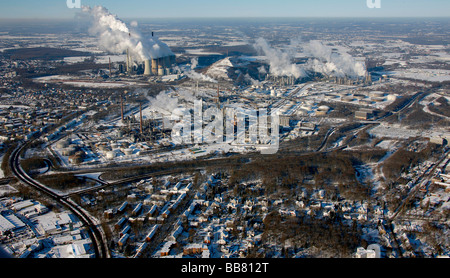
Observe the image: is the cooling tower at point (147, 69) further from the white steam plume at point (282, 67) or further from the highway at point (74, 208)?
the highway at point (74, 208)

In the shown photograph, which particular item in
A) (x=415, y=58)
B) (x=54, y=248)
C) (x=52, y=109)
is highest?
(x=415, y=58)

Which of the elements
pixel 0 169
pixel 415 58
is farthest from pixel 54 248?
pixel 415 58

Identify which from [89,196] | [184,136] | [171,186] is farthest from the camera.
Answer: [184,136]

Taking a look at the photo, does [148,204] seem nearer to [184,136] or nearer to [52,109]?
[184,136]

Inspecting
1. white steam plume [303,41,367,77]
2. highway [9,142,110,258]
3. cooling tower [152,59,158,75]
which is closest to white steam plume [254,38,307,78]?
white steam plume [303,41,367,77]

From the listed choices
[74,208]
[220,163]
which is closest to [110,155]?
[74,208]

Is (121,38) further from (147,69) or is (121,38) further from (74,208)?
(74,208)

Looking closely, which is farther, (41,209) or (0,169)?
(0,169)

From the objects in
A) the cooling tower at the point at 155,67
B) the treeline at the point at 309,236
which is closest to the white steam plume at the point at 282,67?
the cooling tower at the point at 155,67
